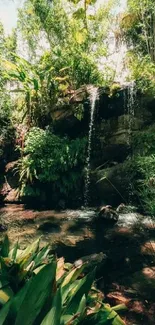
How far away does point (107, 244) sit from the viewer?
6070 mm

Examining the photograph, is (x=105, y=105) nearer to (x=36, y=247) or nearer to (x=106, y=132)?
(x=106, y=132)

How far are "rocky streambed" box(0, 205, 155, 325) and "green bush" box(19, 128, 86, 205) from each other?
1.04 m

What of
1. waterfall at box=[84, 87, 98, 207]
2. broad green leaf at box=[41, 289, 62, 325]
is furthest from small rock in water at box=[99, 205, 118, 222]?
broad green leaf at box=[41, 289, 62, 325]

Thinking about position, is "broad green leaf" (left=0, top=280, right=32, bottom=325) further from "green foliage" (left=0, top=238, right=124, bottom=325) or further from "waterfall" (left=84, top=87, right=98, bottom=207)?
"waterfall" (left=84, top=87, right=98, bottom=207)

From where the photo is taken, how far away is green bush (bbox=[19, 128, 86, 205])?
10.3 meters

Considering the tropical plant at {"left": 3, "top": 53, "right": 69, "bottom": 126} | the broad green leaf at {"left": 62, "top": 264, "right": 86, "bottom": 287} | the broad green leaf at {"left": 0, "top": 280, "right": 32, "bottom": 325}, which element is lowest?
the broad green leaf at {"left": 62, "top": 264, "right": 86, "bottom": 287}

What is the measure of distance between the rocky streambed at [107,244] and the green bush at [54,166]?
40.8 inches

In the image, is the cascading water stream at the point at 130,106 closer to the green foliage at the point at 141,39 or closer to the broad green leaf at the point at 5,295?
the green foliage at the point at 141,39

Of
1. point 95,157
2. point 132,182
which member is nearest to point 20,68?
point 95,157

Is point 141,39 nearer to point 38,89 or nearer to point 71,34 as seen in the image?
point 71,34

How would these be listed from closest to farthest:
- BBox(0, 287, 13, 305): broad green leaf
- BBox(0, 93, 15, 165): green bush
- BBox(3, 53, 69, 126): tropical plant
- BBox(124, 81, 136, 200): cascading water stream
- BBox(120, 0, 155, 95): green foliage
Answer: BBox(0, 287, 13, 305): broad green leaf → BBox(120, 0, 155, 95): green foliage → BBox(124, 81, 136, 200): cascading water stream → BBox(3, 53, 69, 126): tropical plant → BBox(0, 93, 15, 165): green bush

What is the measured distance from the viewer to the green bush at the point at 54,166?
10.3 m

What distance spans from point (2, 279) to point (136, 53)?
49.1 ft

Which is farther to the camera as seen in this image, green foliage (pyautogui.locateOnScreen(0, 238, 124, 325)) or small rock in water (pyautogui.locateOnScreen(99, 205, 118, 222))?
small rock in water (pyautogui.locateOnScreen(99, 205, 118, 222))
